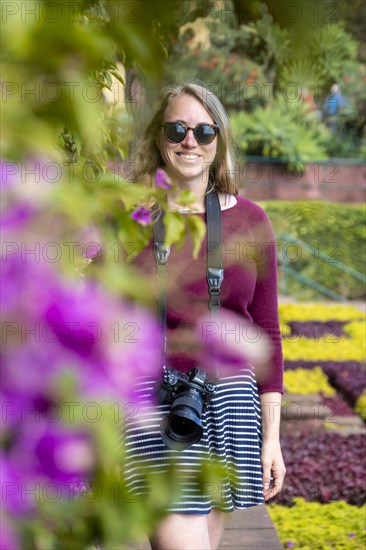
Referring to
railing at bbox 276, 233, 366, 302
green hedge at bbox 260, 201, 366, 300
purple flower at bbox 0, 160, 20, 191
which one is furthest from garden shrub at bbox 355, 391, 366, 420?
green hedge at bbox 260, 201, 366, 300

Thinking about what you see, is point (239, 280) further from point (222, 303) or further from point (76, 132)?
point (76, 132)

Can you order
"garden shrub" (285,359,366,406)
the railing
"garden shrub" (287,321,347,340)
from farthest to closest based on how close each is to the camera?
the railing < "garden shrub" (287,321,347,340) < "garden shrub" (285,359,366,406)

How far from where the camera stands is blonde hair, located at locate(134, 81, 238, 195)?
228cm

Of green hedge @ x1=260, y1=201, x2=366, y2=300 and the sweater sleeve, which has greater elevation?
the sweater sleeve

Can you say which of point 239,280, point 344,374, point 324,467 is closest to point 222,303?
point 239,280

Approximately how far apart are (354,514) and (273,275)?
2310 millimetres

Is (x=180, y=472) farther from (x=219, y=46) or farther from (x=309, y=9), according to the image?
(x=219, y=46)

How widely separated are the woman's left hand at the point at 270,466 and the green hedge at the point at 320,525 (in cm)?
157

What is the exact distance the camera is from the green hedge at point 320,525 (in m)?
3.87

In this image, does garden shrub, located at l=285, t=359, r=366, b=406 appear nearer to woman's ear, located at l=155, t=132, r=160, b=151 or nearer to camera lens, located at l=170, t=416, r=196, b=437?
woman's ear, located at l=155, t=132, r=160, b=151

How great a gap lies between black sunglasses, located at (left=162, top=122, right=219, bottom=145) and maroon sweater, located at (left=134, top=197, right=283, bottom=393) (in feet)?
0.63

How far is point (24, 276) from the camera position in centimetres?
42

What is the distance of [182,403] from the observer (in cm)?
201

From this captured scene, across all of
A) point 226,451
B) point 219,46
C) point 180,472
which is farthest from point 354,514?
point 219,46
